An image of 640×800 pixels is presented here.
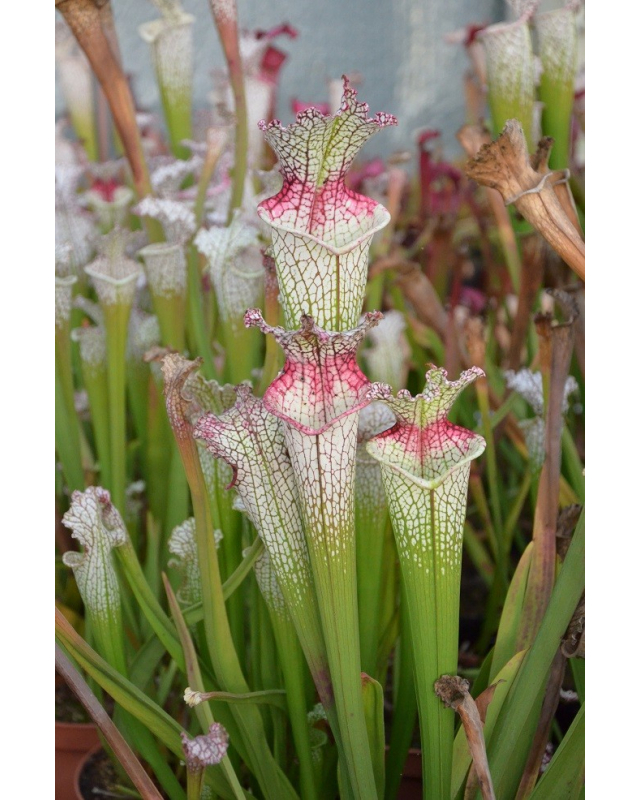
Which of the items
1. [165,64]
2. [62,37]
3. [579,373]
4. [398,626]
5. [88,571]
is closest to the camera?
[88,571]

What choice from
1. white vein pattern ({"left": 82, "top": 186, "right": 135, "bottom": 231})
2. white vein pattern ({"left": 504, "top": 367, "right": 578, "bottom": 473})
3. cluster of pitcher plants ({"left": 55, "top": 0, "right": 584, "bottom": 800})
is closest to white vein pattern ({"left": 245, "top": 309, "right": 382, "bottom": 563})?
cluster of pitcher plants ({"left": 55, "top": 0, "right": 584, "bottom": 800})

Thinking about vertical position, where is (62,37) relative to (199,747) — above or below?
above

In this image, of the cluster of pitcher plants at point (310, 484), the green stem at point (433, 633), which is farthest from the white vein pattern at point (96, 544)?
the green stem at point (433, 633)

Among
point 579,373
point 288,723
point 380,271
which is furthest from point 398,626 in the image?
point 380,271

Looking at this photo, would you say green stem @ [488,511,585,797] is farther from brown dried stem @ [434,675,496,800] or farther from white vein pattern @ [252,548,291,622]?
white vein pattern @ [252,548,291,622]

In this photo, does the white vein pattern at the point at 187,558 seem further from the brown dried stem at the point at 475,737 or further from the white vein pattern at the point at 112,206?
the white vein pattern at the point at 112,206
